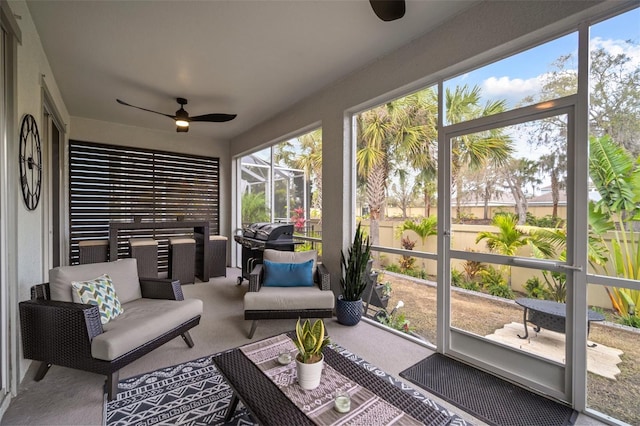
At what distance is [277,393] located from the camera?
138 centimetres

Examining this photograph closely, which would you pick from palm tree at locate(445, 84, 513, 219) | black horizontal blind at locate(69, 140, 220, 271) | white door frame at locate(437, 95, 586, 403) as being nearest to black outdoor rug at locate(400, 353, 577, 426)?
white door frame at locate(437, 95, 586, 403)

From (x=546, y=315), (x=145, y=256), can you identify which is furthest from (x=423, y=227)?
(x=145, y=256)

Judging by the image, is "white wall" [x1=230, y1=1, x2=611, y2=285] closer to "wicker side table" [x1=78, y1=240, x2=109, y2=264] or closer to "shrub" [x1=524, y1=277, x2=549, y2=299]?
"shrub" [x1=524, y1=277, x2=549, y2=299]

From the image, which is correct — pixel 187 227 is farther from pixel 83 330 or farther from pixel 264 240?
pixel 83 330

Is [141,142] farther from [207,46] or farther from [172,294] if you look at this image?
[172,294]

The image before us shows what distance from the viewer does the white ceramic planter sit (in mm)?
1407

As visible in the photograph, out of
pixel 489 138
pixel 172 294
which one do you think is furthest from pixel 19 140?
pixel 489 138

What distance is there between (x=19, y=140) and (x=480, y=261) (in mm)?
3694

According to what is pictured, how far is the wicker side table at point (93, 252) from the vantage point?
413 centimetres

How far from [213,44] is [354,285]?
9.23ft

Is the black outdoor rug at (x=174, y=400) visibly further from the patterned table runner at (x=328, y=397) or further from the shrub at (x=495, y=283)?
the shrub at (x=495, y=283)

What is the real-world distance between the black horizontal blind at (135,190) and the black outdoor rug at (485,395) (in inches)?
179

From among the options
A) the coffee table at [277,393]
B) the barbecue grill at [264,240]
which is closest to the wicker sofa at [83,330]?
the coffee table at [277,393]

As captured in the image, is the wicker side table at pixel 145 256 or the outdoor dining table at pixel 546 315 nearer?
the outdoor dining table at pixel 546 315
